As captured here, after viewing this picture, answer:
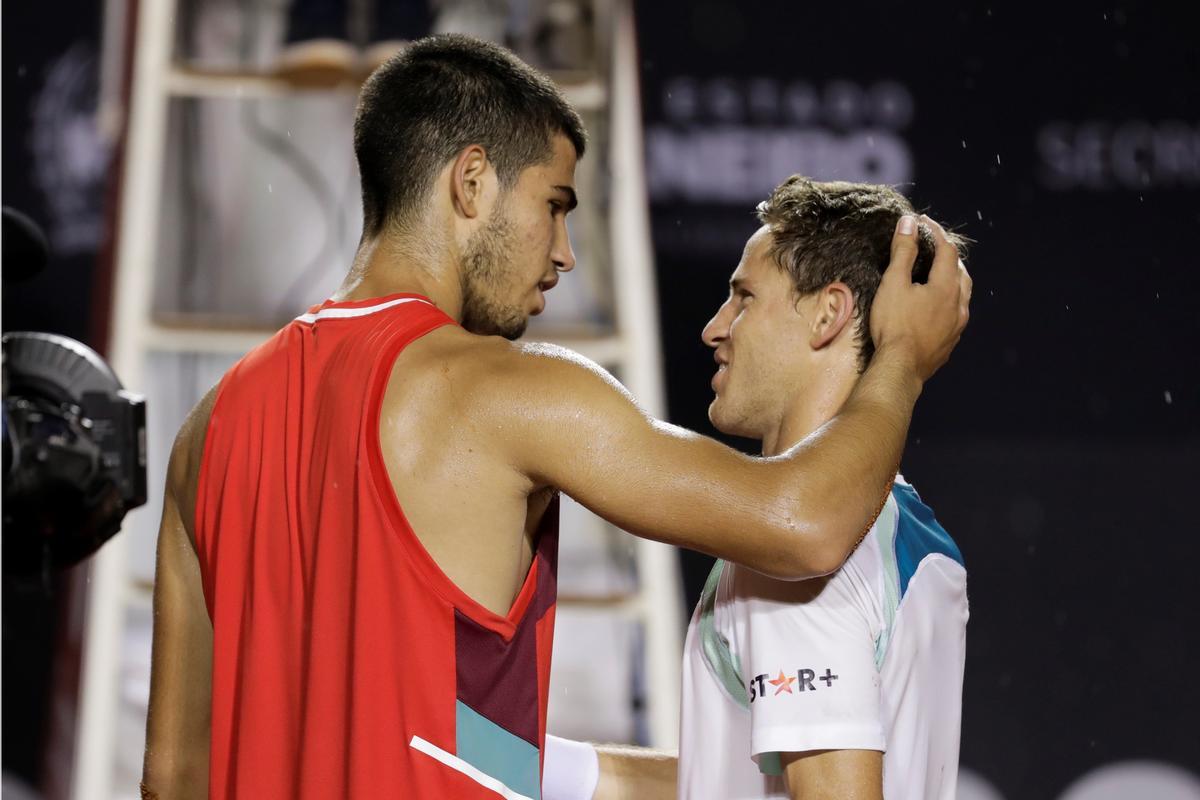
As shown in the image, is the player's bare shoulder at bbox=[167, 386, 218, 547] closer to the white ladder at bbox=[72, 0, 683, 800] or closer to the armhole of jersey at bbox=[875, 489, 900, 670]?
the armhole of jersey at bbox=[875, 489, 900, 670]

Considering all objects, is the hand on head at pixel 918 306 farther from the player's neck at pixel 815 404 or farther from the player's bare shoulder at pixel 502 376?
the player's bare shoulder at pixel 502 376

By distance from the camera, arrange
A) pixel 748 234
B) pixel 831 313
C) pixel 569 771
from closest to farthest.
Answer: pixel 831 313
pixel 569 771
pixel 748 234

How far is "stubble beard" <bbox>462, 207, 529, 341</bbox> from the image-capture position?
4.31 feet

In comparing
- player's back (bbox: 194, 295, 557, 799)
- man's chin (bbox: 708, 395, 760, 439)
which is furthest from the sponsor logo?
man's chin (bbox: 708, 395, 760, 439)

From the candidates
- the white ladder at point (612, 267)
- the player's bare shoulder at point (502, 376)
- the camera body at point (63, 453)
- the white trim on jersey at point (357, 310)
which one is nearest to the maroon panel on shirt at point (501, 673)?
the player's bare shoulder at point (502, 376)

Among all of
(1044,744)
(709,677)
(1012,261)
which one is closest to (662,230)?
(1012,261)

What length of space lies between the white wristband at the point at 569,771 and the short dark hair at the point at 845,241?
55 cm

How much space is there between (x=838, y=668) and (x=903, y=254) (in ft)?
1.34

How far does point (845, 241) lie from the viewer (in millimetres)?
1427

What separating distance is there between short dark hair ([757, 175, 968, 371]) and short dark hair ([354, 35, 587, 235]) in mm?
272

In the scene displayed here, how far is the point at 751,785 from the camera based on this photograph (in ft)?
4.17

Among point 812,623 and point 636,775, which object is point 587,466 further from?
point 636,775

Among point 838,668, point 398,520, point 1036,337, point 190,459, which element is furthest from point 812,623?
point 1036,337

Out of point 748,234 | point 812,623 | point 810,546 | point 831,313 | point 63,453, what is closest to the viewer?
point 810,546
